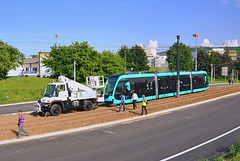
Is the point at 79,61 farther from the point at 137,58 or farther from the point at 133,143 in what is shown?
the point at 133,143

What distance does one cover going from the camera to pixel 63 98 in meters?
18.3

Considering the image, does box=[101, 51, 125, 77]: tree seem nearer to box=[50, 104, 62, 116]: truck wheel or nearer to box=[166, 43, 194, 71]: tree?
box=[50, 104, 62, 116]: truck wheel

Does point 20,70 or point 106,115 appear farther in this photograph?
point 20,70

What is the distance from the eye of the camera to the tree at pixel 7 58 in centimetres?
4125

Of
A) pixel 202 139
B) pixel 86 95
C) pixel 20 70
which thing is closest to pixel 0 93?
pixel 86 95

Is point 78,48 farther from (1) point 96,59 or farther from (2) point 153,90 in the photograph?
(2) point 153,90

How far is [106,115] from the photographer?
1772 centimetres

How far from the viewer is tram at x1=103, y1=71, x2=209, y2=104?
70.3ft

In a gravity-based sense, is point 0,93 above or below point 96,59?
below

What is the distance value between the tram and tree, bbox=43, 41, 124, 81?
69.8 ft

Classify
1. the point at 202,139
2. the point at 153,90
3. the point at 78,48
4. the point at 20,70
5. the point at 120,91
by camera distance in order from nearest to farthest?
the point at 202,139, the point at 120,91, the point at 153,90, the point at 78,48, the point at 20,70

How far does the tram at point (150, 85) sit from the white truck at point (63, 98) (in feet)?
5.42

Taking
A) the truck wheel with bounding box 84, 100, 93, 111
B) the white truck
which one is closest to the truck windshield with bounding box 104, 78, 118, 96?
the white truck

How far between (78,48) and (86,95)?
28.8 meters
